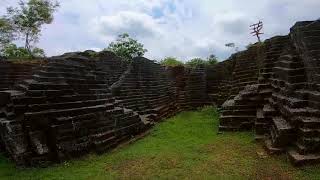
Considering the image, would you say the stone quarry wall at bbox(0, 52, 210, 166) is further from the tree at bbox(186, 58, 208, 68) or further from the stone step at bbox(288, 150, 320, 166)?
the tree at bbox(186, 58, 208, 68)

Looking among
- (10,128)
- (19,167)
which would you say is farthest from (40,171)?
(10,128)

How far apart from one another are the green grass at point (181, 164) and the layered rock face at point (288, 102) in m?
0.45

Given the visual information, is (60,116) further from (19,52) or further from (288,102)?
(19,52)

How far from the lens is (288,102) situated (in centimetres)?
967

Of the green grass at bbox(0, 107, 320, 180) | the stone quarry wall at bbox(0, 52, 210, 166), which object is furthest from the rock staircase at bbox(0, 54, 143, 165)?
the green grass at bbox(0, 107, 320, 180)

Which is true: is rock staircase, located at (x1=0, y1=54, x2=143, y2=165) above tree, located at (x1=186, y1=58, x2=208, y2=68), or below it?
below

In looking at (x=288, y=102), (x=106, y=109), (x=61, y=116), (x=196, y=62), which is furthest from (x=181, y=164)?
(x=196, y=62)

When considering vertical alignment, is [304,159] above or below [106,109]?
below

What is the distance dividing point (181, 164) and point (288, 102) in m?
3.18

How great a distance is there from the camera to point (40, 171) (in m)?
8.66

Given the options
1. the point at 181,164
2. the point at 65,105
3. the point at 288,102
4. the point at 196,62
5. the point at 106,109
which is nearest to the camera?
the point at 181,164

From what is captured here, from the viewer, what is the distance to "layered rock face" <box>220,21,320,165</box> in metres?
8.25

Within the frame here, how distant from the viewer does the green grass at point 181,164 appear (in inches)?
313

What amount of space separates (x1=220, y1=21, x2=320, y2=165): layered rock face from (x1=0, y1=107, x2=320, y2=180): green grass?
45 centimetres
